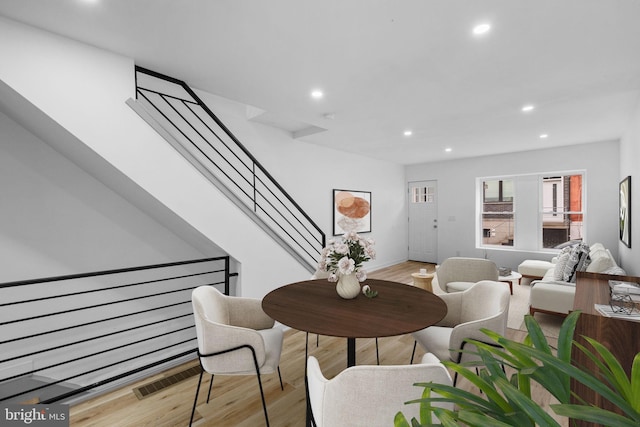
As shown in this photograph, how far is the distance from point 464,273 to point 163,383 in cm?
355

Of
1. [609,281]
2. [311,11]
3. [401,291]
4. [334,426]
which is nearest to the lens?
[334,426]

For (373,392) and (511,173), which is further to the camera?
(511,173)

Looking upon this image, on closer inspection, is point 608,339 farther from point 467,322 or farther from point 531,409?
point 531,409

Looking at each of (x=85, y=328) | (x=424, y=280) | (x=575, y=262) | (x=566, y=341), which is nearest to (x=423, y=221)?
(x=424, y=280)

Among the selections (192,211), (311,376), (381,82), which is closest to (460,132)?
(381,82)

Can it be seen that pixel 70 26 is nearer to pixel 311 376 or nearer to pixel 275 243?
pixel 275 243

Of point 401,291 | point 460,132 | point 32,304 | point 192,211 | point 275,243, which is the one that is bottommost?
point 32,304

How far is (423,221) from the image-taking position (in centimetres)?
770

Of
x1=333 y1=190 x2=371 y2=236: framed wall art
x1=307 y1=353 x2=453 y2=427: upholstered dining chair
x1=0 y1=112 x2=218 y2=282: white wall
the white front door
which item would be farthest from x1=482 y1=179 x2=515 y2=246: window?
x1=307 y1=353 x2=453 y2=427: upholstered dining chair

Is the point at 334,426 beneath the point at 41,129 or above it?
beneath

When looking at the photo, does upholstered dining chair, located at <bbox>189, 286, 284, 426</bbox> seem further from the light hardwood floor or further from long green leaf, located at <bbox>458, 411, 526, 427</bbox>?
long green leaf, located at <bbox>458, 411, 526, 427</bbox>

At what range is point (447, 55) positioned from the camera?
2.44m

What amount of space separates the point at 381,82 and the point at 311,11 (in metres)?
1.23

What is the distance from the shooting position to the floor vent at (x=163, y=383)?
2.27 meters
